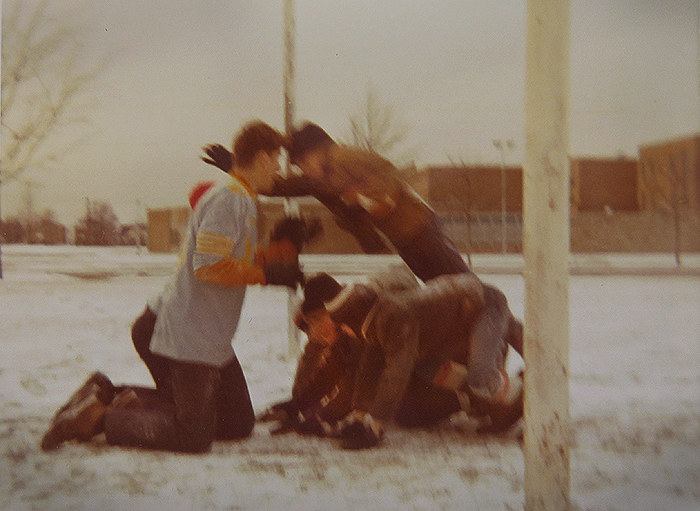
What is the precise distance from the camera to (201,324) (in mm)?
2254

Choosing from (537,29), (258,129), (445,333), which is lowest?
(445,333)

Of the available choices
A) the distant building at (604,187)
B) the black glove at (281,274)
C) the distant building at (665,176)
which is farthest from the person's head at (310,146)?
the distant building at (604,187)

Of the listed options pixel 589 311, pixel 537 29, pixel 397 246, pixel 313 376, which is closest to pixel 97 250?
pixel 313 376

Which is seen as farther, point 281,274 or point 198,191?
point 198,191

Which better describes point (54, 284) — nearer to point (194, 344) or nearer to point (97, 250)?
point (97, 250)

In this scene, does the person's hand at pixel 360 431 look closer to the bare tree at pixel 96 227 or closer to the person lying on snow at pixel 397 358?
the person lying on snow at pixel 397 358

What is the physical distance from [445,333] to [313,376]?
630mm

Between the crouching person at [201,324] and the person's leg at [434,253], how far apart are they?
46cm

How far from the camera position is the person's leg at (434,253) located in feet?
7.79

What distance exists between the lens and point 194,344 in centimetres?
222

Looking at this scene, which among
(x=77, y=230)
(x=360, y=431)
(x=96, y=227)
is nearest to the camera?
(x=360, y=431)

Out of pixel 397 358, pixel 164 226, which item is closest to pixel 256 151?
pixel 397 358

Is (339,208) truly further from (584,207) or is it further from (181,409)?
(584,207)

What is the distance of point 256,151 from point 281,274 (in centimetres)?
47
